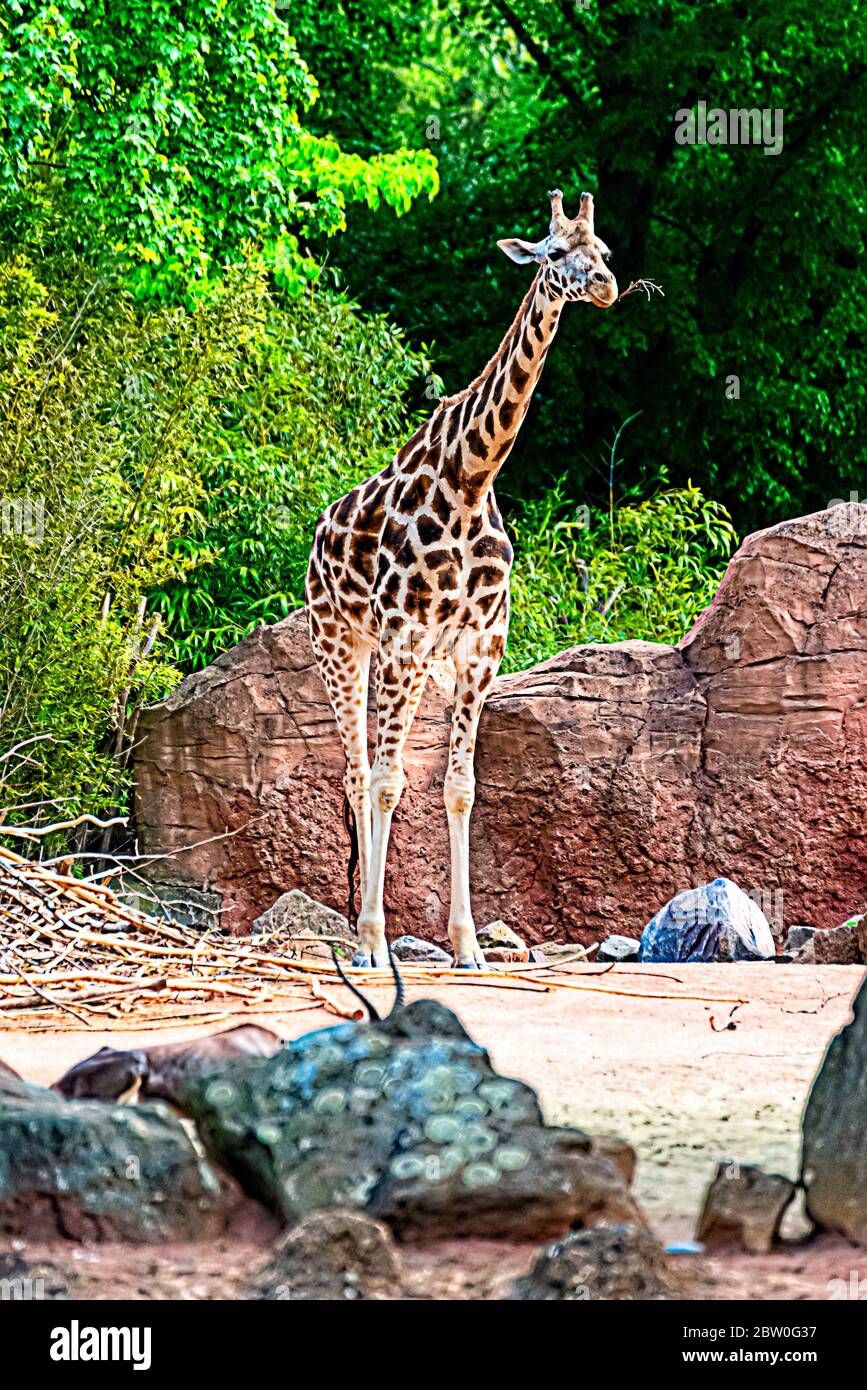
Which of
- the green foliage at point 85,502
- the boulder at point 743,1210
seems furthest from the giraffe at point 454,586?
the boulder at point 743,1210

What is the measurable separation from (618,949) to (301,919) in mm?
1483

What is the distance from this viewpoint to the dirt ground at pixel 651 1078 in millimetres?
2719

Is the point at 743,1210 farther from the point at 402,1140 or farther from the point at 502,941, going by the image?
the point at 502,941

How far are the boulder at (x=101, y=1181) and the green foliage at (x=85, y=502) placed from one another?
557cm

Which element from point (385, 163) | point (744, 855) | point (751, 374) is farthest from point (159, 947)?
point (751, 374)

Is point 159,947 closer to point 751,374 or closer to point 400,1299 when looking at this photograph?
point 400,1299

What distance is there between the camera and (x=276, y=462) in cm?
1073

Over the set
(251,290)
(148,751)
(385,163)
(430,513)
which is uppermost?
(385,163)

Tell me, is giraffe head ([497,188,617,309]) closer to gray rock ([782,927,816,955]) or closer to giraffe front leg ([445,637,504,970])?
giraffe front leg ([445,637,504,970])

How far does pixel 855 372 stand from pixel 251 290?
26.9ft

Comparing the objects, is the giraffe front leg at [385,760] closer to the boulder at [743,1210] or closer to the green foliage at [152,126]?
the boulder at [743,1210]

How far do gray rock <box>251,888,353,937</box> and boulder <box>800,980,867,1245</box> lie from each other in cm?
482

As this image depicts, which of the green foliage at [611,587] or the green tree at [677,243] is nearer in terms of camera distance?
the green foliage at [611,587]

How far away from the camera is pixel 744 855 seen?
28.9 ft
